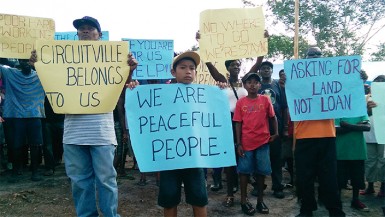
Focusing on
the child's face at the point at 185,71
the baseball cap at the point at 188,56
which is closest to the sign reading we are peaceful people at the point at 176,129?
the child's face at the point at 185,71

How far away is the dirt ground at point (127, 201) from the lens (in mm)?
4395

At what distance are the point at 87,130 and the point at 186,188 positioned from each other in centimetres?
104

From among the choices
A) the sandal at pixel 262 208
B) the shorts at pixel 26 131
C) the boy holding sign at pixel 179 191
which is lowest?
the sandal at pixel 262 208

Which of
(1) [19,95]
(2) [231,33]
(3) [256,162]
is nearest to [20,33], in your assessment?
(1) [19,95]

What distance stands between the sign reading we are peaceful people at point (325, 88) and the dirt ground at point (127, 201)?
1.42 meters

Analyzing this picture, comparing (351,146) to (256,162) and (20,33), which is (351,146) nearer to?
(256,162)

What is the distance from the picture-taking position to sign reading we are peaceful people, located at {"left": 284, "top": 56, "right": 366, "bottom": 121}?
12.7ft

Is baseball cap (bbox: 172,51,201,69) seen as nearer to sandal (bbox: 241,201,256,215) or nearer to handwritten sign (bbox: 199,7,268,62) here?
handwritten sign (bbox: 199,7,268,62)

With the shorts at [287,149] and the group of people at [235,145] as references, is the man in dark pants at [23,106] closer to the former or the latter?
the group of people at [235,145]

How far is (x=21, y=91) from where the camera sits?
565 cm

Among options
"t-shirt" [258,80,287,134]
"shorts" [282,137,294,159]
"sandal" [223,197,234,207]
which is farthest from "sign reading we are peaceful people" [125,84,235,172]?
"shorts" [282,137,294,159]

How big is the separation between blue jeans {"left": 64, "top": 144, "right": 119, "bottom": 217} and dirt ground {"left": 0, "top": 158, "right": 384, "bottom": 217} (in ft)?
4.06

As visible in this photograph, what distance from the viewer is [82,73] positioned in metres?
3.19

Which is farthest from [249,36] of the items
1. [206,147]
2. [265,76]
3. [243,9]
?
[206,147]
